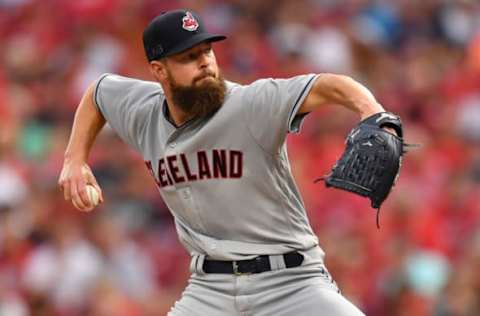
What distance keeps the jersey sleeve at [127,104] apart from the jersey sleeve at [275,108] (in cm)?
50

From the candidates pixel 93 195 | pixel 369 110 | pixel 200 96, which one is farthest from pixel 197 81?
pixel 369 110

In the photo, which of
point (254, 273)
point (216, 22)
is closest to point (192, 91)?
point (254, 273)

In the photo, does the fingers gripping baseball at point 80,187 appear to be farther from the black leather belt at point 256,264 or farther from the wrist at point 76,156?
the black leather belt at point 256,264

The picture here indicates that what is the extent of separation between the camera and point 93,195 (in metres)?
4.75

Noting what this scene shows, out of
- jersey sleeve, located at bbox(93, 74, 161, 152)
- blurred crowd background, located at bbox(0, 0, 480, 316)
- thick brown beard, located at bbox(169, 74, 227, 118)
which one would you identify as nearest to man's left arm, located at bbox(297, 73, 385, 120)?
thick brown beard, located at bbox(169, 74, 227, 118)

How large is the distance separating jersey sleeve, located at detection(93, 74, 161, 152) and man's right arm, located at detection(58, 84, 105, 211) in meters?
0.04

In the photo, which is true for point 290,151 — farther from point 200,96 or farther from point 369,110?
point 369,110

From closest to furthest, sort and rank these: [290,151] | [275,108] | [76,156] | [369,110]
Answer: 1. [369,110]
2. [275,108]
3. [76,156]
4. [290,151]

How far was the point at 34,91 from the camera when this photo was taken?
9.68 meters

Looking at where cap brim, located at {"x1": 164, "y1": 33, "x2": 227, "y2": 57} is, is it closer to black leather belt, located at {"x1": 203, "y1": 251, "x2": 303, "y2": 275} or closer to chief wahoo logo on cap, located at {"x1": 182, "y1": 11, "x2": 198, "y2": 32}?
chief wahoo logo on cap, located at {"x1": 182, "y1": 11, "x2": 198, "y2": 32}

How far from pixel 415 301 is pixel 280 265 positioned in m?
2.97

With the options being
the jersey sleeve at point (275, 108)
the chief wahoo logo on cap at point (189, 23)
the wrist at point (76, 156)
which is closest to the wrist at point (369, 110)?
the jersey sleeve at point (275, 108)

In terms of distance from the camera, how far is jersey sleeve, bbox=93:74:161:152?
16.0ft

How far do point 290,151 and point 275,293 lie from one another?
4.23 meters
